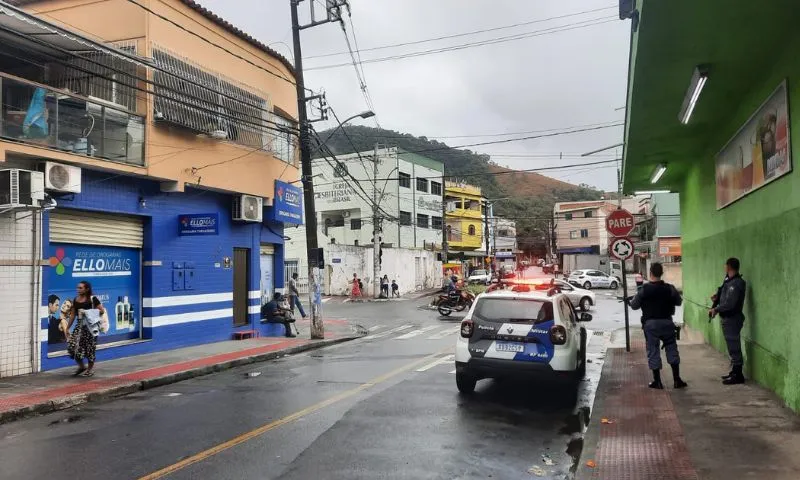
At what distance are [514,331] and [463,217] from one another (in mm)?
52607

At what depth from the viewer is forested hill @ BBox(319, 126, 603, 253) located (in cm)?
4822

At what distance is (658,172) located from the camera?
45.7 ft

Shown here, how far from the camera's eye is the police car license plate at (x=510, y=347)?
830 cm

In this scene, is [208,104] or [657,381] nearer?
[657,381]

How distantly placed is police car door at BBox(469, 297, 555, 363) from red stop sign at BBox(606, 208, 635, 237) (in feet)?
16.9

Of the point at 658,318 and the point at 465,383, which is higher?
the point at 658,318

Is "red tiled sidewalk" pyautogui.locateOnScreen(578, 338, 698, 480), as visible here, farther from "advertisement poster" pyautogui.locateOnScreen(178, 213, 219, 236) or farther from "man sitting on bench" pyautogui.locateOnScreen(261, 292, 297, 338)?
"man sitting on bench" pyautogui.locateOnScreen(261, 292, 297, 338)

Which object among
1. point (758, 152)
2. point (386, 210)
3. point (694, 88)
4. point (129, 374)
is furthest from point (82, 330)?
point (386, 210)

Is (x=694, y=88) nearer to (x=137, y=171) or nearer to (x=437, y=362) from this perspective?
(x=437, y=362)

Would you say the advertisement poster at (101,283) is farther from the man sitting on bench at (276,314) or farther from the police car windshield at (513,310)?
the police car windshield at (513,310)

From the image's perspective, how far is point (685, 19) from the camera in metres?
5.36

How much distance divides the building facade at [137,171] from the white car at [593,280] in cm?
3304

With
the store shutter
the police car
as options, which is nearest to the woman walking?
the store shutter

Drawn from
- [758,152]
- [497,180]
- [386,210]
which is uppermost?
[497,180]
